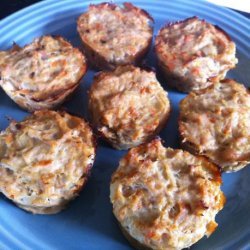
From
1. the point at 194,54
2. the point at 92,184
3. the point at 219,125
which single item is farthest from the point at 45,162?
the point at 194,54

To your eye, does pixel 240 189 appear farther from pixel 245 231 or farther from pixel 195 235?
pixel 195 235

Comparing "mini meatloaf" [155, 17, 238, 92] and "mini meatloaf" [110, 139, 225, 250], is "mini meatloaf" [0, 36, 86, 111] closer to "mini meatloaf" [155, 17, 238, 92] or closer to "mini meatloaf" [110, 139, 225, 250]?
"mini meatloaf" [155, 17, 238, 92]

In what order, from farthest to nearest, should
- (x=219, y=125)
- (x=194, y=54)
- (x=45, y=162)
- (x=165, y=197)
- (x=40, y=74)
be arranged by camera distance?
(x=194, y=54) < (x=40, y=74) < (x=219, y=125) < (x=45, y=162) < (x=165, y=197)

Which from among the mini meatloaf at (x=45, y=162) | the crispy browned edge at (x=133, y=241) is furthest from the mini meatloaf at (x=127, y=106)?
the crispy browned edge at (x=133, y=241)

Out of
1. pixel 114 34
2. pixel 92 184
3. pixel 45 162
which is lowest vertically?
pixel 92 184

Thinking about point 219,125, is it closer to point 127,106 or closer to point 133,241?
point 127,106

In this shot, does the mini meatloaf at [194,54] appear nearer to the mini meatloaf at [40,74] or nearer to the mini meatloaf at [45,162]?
the mini meatloaf at [40,74]
